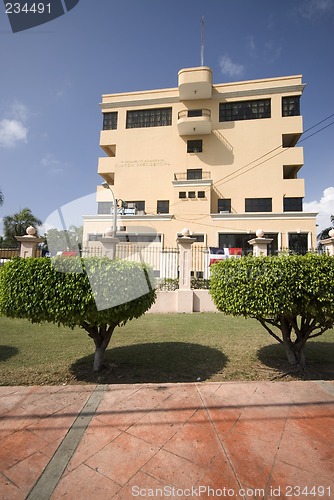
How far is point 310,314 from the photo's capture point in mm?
3979

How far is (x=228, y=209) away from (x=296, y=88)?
1230cm

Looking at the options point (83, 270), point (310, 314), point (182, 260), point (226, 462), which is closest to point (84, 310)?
point (83, 270)

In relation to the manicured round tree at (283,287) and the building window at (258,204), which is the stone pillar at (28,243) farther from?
the building window at (258,204)

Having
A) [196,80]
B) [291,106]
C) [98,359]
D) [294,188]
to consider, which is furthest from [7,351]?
[291,106]

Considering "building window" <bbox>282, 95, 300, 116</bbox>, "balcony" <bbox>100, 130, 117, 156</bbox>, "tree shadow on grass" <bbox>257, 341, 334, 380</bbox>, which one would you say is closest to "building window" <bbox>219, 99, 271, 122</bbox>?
"building window" <bbox>282, 95, 300, 116</bbox>

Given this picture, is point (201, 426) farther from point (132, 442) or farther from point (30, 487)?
point (30, 487)

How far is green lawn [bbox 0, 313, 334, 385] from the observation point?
4.04 metres

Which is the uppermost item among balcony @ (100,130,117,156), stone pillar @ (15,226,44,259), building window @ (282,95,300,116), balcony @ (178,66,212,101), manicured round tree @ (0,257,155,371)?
balcony @ (178,66,212,101)

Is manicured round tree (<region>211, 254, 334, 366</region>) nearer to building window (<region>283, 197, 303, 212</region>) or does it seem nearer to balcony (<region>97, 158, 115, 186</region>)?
building window (<region>283, 197, 303, 212</region>)

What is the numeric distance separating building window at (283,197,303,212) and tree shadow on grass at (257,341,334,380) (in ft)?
62.6

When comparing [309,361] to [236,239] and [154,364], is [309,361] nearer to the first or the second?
[154,364]

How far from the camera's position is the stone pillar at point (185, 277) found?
30.8ft

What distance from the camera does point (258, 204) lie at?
23.5 m

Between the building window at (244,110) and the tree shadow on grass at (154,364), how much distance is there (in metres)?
24.9
